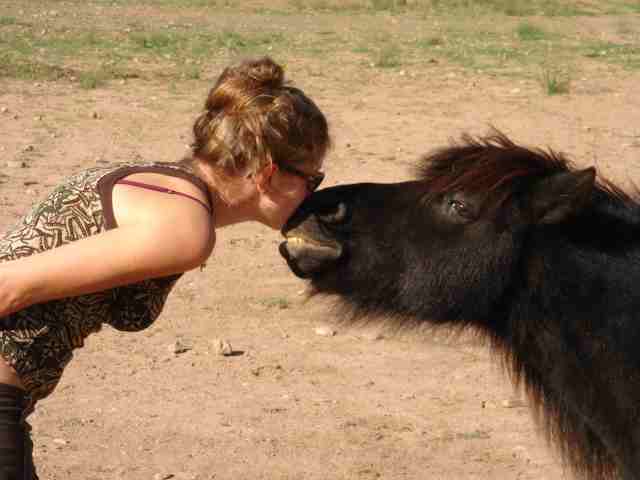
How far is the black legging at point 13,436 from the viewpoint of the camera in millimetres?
3203

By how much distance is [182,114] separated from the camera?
39.4ft

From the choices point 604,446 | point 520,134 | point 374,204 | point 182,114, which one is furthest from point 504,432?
point 182,114

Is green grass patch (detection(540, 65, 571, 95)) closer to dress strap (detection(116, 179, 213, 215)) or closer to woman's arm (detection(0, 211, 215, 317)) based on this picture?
dress strap (detection(116, 179, 213, 215))

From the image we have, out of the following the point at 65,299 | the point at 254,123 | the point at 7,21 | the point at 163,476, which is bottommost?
the point at 7,21

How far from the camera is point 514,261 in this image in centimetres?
344

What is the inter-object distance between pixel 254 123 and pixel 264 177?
0.53 ft

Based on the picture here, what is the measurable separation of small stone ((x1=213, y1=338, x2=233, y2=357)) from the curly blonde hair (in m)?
2.85

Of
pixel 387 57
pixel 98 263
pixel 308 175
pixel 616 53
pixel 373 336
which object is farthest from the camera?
pixel 616 53

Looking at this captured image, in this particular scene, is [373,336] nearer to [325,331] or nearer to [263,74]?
[325,331]

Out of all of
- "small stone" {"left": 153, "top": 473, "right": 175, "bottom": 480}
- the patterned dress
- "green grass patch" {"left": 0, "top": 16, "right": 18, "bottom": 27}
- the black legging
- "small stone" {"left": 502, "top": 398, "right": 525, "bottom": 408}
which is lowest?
"green grass patch" {"left": 0, "top": 16, "right": 18, "bottom": 27}

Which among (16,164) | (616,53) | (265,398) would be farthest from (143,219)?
(616,53)

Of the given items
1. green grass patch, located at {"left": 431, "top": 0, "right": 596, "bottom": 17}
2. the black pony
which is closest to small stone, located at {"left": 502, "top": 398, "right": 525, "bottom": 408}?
the black pony

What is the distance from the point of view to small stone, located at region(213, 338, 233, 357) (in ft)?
20.0

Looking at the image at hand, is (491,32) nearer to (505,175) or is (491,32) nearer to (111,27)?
(111,27)
